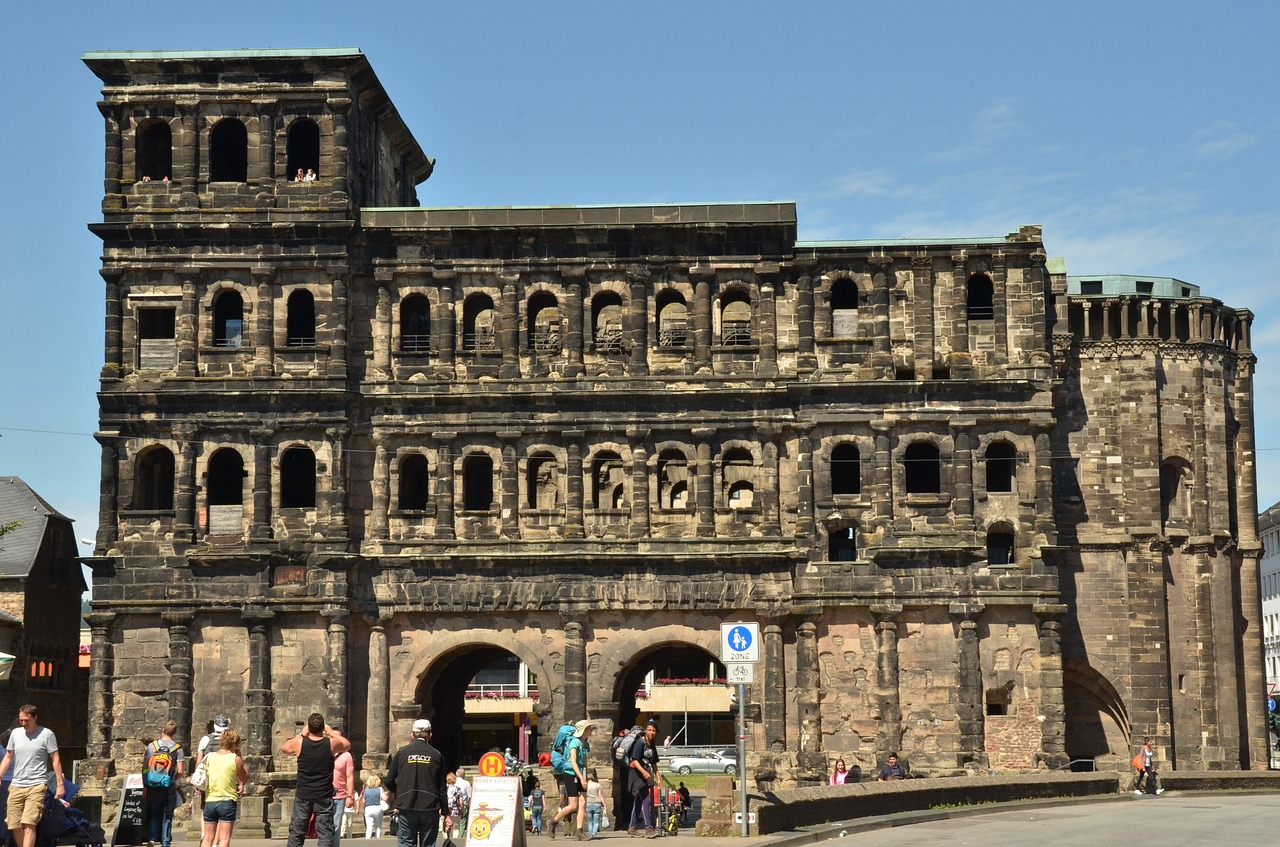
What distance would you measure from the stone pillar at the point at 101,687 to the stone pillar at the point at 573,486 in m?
12.4

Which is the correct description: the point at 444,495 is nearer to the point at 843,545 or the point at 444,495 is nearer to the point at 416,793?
the point at 843,545

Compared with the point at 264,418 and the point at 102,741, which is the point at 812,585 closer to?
the point at 264,418

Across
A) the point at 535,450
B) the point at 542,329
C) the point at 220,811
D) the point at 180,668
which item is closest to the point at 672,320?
the point at 542,329

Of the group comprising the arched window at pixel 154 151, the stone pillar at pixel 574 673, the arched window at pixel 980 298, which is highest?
the arched window at pixel 154 151

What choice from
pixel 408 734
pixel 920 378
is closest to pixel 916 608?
pixel 920 378

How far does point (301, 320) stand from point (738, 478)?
1369cm

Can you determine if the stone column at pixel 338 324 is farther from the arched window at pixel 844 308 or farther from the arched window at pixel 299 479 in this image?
the arched window at pixel 844 308

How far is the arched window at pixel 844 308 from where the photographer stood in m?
49.6

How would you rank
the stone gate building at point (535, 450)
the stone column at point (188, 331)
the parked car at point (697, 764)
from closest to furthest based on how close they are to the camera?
the stone gate building at point (535, 450), the stone column at point (188, 331), the parked car at point (697, 764)

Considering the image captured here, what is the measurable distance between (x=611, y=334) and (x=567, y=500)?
518cm

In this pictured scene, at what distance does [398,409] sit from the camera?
49281 millimetres

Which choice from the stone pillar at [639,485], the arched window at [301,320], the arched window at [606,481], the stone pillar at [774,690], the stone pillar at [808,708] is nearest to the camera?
the stone pillar at [808,708]

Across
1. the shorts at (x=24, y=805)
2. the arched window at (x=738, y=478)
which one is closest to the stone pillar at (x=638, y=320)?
the arched window at (x=738, y=478)

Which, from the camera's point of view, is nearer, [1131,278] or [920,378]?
[920,378]
